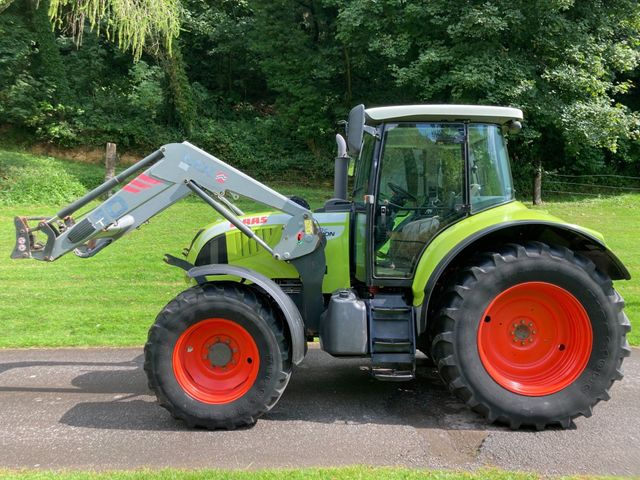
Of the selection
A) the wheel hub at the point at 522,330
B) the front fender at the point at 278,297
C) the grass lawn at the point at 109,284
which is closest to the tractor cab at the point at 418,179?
the front fender at the point at 278,297

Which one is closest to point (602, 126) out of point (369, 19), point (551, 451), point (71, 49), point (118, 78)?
point (369, 19)

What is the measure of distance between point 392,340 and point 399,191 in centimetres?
111

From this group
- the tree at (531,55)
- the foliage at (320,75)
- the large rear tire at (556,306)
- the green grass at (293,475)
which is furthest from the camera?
the foliage at (320,75)

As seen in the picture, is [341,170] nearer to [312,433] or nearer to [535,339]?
Answer: [535,339]

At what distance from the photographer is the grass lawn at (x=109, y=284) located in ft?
A: 20.2

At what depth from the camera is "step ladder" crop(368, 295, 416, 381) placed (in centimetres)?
398

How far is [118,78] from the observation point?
1013 inches

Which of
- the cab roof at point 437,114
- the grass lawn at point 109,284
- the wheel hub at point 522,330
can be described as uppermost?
the cab roof at point 437,114

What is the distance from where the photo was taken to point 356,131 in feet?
12.1

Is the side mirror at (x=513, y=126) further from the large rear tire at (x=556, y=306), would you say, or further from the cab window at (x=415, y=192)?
the large rear tire at (x=556, y=306)

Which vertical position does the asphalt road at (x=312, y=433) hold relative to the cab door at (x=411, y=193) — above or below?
below

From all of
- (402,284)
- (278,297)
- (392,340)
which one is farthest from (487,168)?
(278,297)

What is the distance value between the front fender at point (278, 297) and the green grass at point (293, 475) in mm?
884

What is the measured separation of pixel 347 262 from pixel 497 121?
61.9 inches
